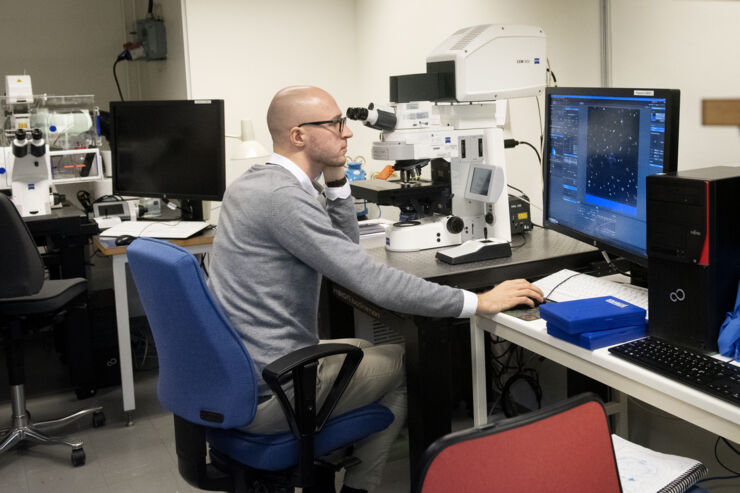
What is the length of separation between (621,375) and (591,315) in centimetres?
15

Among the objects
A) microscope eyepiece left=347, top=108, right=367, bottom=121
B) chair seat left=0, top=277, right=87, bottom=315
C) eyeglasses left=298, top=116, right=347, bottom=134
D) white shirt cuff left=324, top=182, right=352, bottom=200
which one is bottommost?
chair seat left=0, top=277, right=87, bottom=315

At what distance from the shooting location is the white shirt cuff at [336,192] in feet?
7.40

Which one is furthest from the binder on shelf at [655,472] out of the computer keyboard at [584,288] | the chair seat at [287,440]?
the chair seat at [287,440]

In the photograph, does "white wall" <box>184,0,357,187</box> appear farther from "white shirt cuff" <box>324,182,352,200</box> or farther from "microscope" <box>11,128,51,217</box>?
"white shirt cuff" <box>324,182,352,200</box>

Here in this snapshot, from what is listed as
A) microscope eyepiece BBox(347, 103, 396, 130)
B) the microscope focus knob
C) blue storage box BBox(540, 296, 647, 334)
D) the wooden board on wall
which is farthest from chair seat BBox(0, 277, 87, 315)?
the wooden board on wall

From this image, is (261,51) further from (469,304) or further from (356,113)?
(469,304)

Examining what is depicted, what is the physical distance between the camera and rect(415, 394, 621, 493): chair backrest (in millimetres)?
904

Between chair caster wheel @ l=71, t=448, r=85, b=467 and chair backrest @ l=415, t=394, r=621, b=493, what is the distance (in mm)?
2214

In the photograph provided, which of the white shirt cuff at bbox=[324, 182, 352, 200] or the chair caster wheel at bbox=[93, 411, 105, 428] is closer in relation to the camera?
the white shirt cuff at bbox=[324, 182, 352, 200]

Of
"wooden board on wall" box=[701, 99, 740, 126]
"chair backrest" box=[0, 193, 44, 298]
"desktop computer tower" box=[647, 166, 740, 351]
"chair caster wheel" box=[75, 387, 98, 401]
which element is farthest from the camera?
"chair caster wheel" box=[75, 387, 98, 401]

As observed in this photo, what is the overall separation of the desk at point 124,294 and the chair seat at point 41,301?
171mm

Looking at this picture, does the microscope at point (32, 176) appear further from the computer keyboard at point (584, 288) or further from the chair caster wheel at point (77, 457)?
the computer keyboard at point (584, 288)

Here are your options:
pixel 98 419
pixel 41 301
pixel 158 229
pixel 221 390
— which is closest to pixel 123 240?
pixel 158 229

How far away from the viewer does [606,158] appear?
1.94 meters
